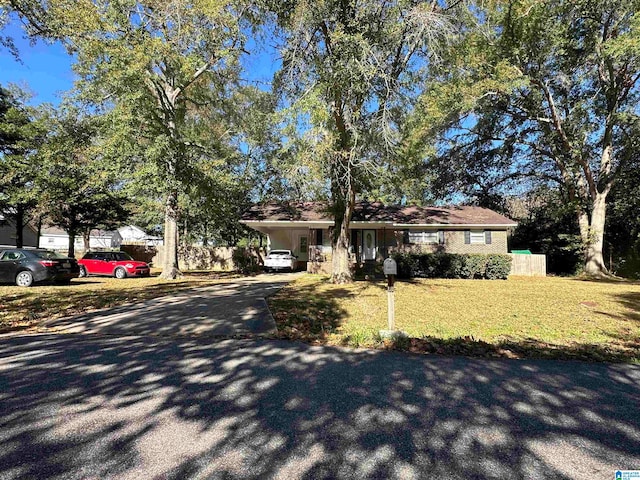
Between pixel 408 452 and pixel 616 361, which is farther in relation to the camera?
pixel 616 361

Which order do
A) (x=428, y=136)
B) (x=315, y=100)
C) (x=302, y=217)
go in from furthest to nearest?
(x=302, y=217) < (x=428, y=136) < (x=315, y=100)

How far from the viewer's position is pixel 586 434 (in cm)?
279

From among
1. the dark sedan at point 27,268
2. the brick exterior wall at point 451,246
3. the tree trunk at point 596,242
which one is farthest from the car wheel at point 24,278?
the tree trunk at point 596,242

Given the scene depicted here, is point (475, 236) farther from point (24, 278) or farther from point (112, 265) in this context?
point (24, 278)

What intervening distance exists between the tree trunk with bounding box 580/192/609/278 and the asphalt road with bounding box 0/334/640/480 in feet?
61.4

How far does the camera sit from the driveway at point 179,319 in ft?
21.7

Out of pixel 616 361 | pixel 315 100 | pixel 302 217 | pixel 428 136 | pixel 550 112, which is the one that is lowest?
pixel 616 361

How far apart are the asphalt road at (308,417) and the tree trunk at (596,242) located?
18.7 metres

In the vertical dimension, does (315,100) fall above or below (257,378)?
above

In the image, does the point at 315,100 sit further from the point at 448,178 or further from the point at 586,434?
the point at 448,178

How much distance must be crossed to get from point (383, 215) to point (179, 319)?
16.3 m

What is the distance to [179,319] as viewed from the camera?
7.46 meters

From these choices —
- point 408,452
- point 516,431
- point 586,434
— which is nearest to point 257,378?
point 408,452

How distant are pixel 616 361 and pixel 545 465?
3750mm
